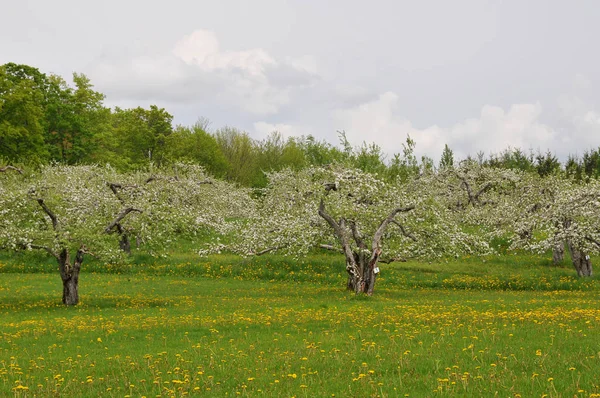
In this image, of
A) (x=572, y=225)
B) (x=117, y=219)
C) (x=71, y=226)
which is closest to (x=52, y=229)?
(x=71, y=226)

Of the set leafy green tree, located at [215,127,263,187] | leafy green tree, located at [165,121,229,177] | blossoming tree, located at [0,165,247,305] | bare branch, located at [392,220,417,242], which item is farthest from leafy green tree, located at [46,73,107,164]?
bare branch, located at [392,220,417,242]

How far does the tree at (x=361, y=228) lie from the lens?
114ft

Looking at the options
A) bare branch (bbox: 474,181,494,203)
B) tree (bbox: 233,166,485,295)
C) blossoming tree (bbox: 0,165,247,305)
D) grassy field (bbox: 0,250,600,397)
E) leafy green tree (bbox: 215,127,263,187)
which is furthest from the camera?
leafy green tree (bbox: 215,127,263,187)

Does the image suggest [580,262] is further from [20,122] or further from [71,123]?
[71,123]

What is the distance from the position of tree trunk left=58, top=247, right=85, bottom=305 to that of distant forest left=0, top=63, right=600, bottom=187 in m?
34.4

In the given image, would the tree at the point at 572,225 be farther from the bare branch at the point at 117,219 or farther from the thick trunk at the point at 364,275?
the bare branch at the point at 117,219

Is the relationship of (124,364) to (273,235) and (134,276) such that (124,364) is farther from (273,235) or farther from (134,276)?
(134,276)

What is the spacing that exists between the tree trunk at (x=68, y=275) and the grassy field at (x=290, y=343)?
0.72 meters

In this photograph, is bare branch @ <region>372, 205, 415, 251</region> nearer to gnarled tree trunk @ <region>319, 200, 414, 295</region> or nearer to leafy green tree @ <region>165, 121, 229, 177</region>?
gnarled tree trunk @ <region>319, 200, 414, 295</region>

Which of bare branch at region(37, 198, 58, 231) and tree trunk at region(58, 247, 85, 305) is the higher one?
bare branch at region(37, 198, 58, 231)

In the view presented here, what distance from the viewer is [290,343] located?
18047 millimetres

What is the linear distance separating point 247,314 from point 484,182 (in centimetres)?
5121

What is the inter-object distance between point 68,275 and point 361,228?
55.7 feet

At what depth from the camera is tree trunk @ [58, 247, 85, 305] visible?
31.1 metres
